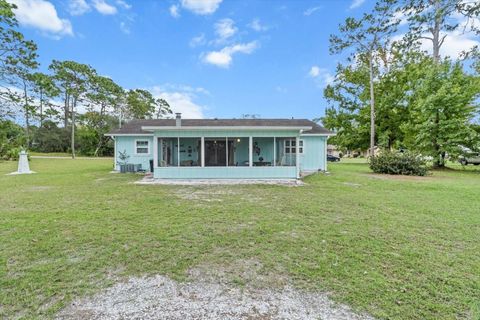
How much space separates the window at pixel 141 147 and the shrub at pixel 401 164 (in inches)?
563

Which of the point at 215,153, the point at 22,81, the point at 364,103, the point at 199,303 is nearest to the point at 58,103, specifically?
the point at 22,81

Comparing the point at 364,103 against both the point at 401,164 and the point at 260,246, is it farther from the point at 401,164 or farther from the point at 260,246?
the point at 260,246

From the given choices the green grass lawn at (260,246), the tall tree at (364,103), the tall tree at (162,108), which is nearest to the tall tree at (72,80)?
the tall tree at (162,108)

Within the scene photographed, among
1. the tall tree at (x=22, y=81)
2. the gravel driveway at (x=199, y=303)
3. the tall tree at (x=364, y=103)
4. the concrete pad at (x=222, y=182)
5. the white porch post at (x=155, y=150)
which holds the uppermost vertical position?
the tall tree at (x=364, y=103)

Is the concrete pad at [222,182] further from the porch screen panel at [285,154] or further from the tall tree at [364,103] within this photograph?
the tall tree at [364,103]

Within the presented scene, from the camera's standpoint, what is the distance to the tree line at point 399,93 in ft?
51.6

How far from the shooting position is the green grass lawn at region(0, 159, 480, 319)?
2561 millimetres

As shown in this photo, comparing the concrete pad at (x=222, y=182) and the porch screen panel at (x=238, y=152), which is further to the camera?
the porch screen panel at (x=238, y=152)

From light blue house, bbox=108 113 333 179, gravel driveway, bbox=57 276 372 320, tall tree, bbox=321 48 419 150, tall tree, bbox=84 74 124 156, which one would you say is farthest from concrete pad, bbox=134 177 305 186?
tall tree, bbox=84 74 124 156

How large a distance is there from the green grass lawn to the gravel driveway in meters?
0.19

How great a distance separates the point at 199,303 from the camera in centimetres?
243

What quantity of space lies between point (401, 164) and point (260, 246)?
1315 cm

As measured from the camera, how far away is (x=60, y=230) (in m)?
4.49

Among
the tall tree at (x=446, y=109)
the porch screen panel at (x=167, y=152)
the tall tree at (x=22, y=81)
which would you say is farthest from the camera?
the tall tree at (x=446, y=109)
